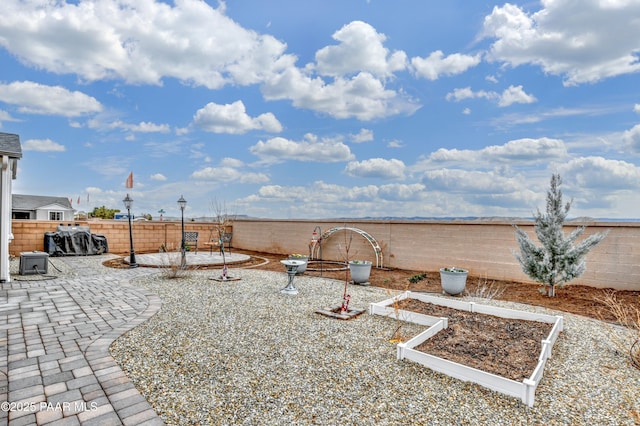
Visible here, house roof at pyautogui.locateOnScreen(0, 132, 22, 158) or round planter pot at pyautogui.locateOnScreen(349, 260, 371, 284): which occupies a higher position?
house roof at pyautogui.locateOnScreen(0, 132, 22, 158)

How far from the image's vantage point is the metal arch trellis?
31.5ft

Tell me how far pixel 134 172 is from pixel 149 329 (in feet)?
31.7

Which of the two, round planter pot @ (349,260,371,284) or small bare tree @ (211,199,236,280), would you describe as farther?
small bare tree @ (211,199,236,280)

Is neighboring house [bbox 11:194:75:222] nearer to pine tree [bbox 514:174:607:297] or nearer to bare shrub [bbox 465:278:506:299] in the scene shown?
bare shrub [bbox 465:278:506:299]

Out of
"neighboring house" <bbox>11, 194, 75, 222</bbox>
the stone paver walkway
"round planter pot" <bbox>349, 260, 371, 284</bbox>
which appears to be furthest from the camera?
"neighboring house" <bbox>11, 194, 75, 222</bbox>

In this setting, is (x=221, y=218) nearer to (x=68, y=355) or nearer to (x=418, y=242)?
(x=418, y=242)

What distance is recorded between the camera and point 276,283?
6914 millimetres

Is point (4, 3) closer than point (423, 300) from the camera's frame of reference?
No

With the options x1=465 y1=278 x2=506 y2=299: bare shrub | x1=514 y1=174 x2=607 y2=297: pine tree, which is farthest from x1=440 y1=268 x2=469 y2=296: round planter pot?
x1=514 y1=174 x2=607 y2=297: pine tree

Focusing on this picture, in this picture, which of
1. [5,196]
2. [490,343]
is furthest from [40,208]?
[490,343]

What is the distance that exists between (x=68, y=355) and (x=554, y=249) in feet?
23.6

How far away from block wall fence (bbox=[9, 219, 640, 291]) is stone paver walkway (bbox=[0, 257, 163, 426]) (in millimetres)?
6048

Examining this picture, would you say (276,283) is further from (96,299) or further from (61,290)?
(61,290)

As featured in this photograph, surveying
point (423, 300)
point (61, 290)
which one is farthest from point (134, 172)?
point (423, 300)
